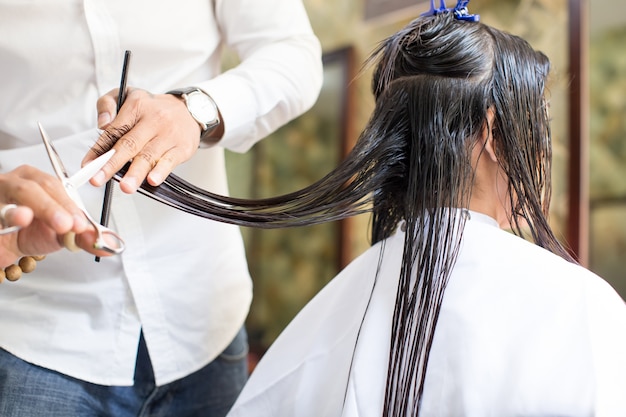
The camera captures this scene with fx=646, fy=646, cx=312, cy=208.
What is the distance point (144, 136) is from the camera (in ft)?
2.85

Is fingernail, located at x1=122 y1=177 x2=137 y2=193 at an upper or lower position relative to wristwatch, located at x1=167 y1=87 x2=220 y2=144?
lower

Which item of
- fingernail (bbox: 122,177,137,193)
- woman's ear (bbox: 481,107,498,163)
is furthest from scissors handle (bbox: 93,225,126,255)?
woman's ear (bbox: 481,107,498,163)

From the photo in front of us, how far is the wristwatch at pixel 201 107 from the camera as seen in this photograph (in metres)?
0.99

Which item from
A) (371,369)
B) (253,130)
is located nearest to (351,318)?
(371,369)

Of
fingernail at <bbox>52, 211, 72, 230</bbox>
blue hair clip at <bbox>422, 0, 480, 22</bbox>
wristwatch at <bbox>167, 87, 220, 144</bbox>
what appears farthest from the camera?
blue hair clip at <bbox>422, 0, 480, 22</bbox>

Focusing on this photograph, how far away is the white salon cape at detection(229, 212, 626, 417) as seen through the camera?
0.86 metres

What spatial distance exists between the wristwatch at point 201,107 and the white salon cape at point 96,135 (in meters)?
0.02

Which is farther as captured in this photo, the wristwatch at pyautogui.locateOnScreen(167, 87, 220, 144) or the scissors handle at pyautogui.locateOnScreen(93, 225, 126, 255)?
the wristwatch at pyautogui.locateOnScreen(167, 87, 220, 144)

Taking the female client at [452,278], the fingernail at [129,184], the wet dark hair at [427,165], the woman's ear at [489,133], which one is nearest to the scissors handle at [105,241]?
the fingernail at [129,184]

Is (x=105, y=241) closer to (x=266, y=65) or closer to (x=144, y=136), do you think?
(x=144, y=136)

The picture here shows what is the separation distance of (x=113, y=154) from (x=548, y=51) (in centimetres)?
224

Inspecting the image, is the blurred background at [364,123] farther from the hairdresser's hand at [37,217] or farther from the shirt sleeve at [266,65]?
the hairdresser's hand at [37,217]

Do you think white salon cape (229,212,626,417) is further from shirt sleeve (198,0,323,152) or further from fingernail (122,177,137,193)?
fingernail (122,177,137,193)

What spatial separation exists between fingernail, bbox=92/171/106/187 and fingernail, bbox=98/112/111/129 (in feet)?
0.42
